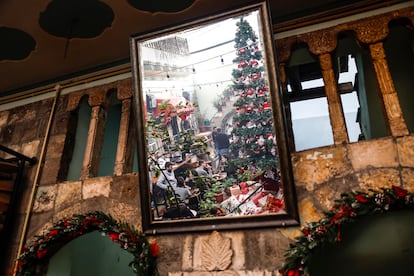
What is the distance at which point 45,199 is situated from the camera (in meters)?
2.56

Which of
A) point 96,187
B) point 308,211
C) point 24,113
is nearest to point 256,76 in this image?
point 308,211

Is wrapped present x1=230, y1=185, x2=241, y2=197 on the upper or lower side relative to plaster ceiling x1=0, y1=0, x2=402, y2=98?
lower

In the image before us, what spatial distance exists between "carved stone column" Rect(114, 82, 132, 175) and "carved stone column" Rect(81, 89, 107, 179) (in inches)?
8.9

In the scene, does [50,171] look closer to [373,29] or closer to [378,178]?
[378,178]

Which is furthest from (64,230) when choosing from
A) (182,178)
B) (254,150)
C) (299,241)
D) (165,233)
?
(299,241)

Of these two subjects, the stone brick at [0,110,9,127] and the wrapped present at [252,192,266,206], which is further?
the stone brick at [0,110,9,127]

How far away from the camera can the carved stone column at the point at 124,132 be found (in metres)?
2.41

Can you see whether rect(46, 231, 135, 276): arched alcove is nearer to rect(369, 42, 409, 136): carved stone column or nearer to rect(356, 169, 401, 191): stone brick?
rect(356, 169, 401, 191): stone brick

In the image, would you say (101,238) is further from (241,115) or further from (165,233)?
(241,115)

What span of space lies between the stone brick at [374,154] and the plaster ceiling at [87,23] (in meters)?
1.02

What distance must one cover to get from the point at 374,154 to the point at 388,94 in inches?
15.7

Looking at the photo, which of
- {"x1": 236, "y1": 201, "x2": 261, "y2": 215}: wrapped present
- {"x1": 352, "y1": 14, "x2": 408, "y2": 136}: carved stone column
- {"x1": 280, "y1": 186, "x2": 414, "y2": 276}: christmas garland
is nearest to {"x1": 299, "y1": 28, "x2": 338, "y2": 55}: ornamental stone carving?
{"x1": 352, "y1": 14, "x2": 408, "y2": 136}: carved stone column

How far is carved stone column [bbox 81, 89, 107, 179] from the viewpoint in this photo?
2.53 m

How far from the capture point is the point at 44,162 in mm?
2760
